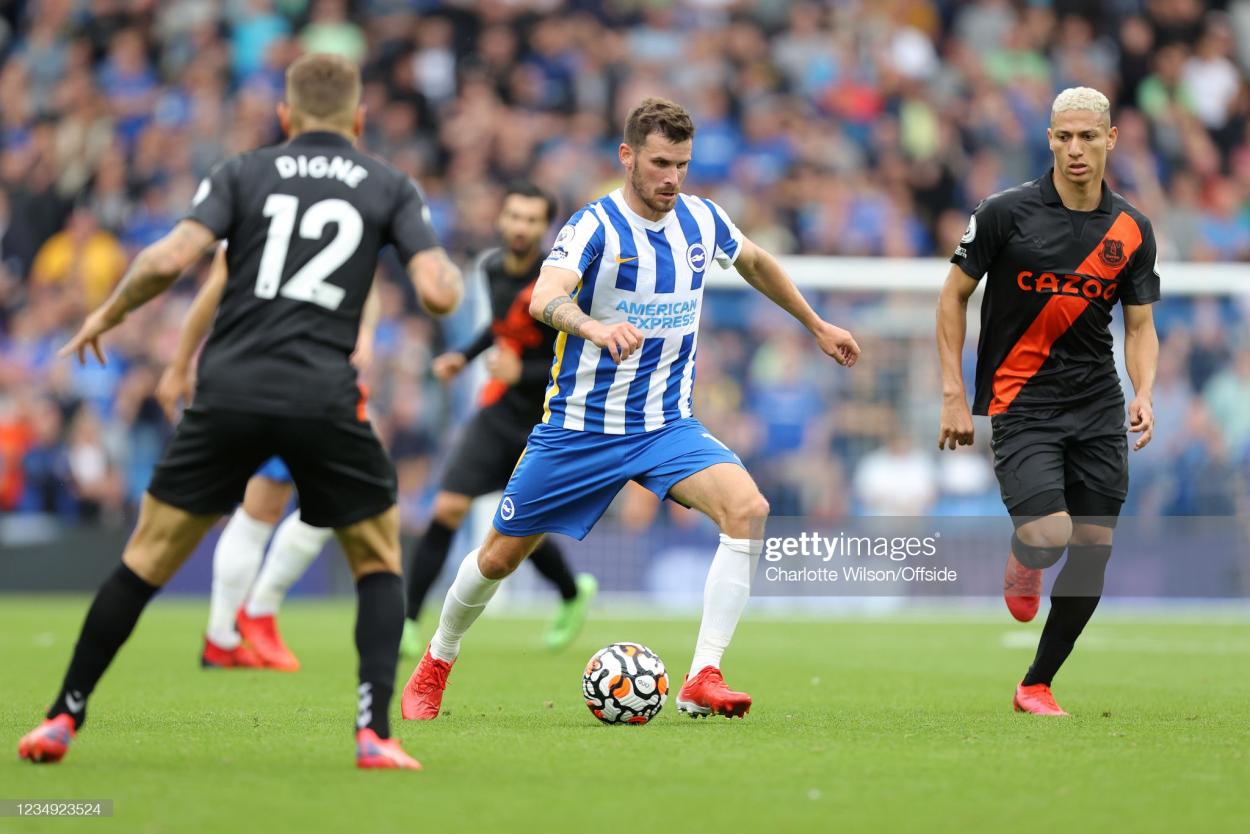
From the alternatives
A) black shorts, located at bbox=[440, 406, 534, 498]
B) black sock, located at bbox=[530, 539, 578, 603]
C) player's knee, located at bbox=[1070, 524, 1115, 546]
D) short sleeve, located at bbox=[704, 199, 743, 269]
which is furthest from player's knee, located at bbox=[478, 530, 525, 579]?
black sock, located at bbox=[530, 539, 578, 603]

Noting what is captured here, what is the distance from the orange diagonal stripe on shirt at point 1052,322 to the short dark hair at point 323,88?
3.44 metres

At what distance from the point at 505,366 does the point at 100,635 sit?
5328 millimetres

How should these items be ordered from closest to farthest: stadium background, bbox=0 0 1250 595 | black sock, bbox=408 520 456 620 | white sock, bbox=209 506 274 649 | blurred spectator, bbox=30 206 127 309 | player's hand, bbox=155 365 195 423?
player's hand, bbox=155 365 195 423, white sock, bbox=209 506 274 649, black sock, bbox=408 520 456 620, stadium background, bbox=0 0 1250 595, blurred spectator, bbox=30 206 127 309

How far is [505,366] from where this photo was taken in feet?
35.6

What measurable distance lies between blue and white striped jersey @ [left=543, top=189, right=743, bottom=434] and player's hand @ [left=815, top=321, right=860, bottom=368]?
565 millimetres

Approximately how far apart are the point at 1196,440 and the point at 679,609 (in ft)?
17.3

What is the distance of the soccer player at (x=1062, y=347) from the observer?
774 cm

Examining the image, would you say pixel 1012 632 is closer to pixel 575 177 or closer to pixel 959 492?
pixel 959 492

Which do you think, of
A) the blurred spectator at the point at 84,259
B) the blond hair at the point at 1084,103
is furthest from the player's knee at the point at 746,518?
the blurred spectator at the point at 84,259

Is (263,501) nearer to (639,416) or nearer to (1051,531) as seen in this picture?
(639,416)

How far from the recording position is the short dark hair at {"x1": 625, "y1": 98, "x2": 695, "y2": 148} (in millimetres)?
7176

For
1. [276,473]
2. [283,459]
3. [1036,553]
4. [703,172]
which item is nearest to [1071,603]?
[1036,553]

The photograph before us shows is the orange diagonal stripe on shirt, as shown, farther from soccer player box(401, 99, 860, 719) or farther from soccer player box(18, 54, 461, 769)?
soccer player box(18, 54, 461, 769)

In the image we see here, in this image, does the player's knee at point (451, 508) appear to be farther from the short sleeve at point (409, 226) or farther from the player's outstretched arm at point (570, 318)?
the short sleeve at point (409, 226)
